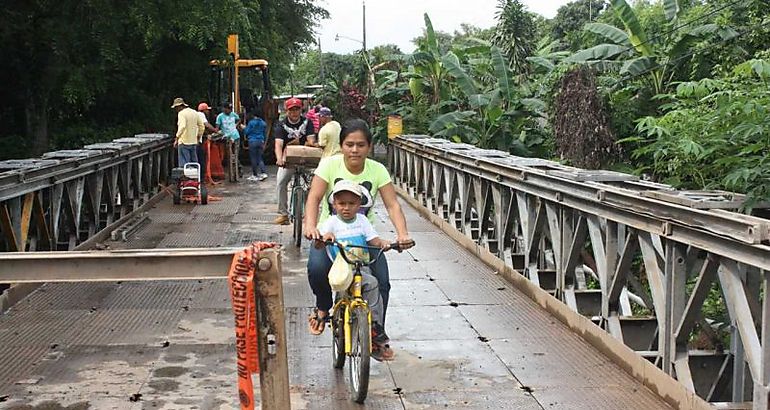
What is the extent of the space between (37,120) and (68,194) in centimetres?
1201

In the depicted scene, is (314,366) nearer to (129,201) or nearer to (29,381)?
(29,381)

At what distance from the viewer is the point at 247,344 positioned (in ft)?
12.5

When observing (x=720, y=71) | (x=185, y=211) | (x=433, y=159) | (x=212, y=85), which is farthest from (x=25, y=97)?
(x=720, y=71)

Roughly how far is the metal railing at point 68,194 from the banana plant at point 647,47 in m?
9.95

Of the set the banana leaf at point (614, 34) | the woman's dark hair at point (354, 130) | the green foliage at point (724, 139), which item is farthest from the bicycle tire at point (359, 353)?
the banana leaf at point (614, 34)

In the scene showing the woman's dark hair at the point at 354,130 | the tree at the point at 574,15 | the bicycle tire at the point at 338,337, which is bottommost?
the bicycle tire at the point at 338,337

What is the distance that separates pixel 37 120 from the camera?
20.9m

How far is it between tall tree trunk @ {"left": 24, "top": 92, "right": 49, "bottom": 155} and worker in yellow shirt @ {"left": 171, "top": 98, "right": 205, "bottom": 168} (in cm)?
585

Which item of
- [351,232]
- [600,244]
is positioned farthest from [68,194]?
[600,244]

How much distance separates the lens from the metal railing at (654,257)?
15.4ft

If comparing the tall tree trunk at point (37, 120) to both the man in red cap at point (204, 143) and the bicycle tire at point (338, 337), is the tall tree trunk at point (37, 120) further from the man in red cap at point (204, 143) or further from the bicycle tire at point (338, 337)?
the bicycle tire at point (338, 337)

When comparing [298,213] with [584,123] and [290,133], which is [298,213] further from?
[584,123]

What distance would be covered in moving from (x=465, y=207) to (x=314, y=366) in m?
5.63

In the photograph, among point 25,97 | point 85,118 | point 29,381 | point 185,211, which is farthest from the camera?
point 85,118
